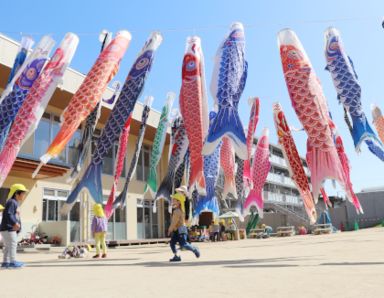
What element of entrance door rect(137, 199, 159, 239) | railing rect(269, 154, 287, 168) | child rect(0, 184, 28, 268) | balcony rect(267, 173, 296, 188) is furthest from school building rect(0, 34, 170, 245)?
railing rect(269, 154, 287, 168)

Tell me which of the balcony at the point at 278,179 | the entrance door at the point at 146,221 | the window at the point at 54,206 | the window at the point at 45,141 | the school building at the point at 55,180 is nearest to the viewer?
the school building at the point at 55,180

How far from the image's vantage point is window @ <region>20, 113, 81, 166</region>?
19.5 metres

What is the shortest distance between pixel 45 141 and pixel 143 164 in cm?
970

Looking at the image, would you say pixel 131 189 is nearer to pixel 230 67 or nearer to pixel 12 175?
pixel 12 175

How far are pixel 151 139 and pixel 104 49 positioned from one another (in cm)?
1760

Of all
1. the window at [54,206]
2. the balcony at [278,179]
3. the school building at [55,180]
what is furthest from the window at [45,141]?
the balcony at [278,179]

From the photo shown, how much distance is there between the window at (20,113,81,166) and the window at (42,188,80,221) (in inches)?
70.4

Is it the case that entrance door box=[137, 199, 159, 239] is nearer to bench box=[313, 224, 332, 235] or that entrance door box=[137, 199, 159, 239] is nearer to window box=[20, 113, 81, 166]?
window box=[20, 113, 81, 166]

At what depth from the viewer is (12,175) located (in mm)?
18641

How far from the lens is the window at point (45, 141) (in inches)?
769

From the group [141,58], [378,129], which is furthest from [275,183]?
[141,58]

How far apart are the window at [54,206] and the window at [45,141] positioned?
1.79 m

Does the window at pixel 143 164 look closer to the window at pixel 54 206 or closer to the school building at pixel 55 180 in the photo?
the school building at pixel 55 180

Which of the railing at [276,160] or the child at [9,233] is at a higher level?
the railing at [276,160]
